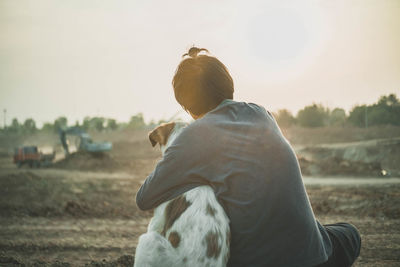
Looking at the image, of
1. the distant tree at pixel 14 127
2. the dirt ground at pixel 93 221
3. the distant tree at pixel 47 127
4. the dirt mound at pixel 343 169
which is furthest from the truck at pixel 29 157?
the distant tree at pixel 47 127

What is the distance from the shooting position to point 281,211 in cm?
195

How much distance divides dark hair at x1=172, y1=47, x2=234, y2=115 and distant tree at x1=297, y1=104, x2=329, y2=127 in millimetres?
55414

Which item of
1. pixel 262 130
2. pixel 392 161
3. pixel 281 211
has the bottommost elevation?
pixel 392 161

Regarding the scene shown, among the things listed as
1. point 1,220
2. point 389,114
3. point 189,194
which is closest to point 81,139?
point 1,220

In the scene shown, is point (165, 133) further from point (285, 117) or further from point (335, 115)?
point (335, 115)

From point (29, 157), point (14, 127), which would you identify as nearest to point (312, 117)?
point (29, 157)

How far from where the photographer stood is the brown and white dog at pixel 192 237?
192 cm

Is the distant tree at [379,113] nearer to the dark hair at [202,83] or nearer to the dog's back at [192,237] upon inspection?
the dark hair at [202,83]

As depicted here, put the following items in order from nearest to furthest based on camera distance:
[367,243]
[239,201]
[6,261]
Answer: [239,201]
[6,261]
[367,243]

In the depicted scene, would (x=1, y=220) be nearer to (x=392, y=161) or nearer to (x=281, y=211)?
(x=281, y=211)

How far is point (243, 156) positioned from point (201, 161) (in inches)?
9.6

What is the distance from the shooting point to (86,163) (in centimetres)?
2558

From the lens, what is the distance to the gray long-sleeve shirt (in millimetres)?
1938

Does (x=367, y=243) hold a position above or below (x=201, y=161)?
below
